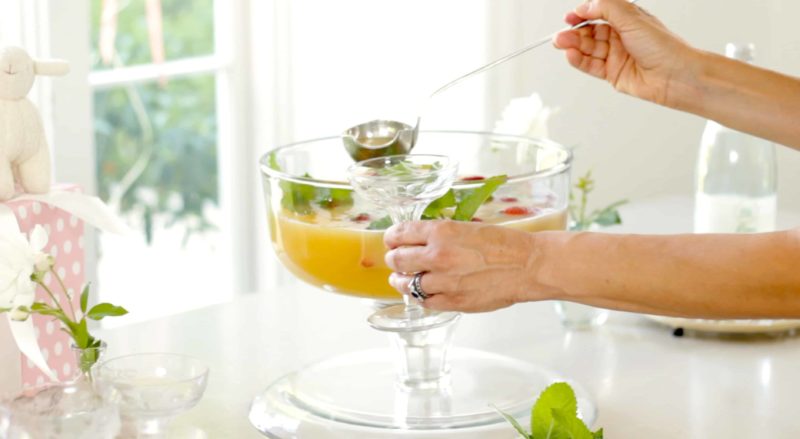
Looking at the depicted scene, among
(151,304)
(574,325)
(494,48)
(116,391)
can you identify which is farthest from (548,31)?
(116,391)

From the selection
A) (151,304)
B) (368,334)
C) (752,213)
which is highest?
(752,213)

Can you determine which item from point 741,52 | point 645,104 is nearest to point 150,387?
point 741,52

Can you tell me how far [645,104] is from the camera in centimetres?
345

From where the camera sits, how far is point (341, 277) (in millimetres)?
1321

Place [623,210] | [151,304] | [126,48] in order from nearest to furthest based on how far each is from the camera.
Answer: [623,210]
[126,48]
[151,304]

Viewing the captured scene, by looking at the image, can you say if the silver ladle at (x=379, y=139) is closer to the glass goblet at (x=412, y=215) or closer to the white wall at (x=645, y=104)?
the glass goblet at (x=412, y=215)

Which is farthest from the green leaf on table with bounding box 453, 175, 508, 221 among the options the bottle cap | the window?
the window

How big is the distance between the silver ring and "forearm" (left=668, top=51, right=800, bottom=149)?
0.57 m

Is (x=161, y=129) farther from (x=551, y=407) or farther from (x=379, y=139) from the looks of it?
(x=551, y=407)

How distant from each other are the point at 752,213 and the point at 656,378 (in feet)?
1.52

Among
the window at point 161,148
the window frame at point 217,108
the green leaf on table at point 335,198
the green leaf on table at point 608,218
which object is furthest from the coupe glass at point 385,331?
the window at point 161,148

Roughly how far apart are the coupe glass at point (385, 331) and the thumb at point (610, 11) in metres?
0.16

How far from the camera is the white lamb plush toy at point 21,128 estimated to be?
47.6 inches

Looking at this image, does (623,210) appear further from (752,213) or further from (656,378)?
(656,378)
